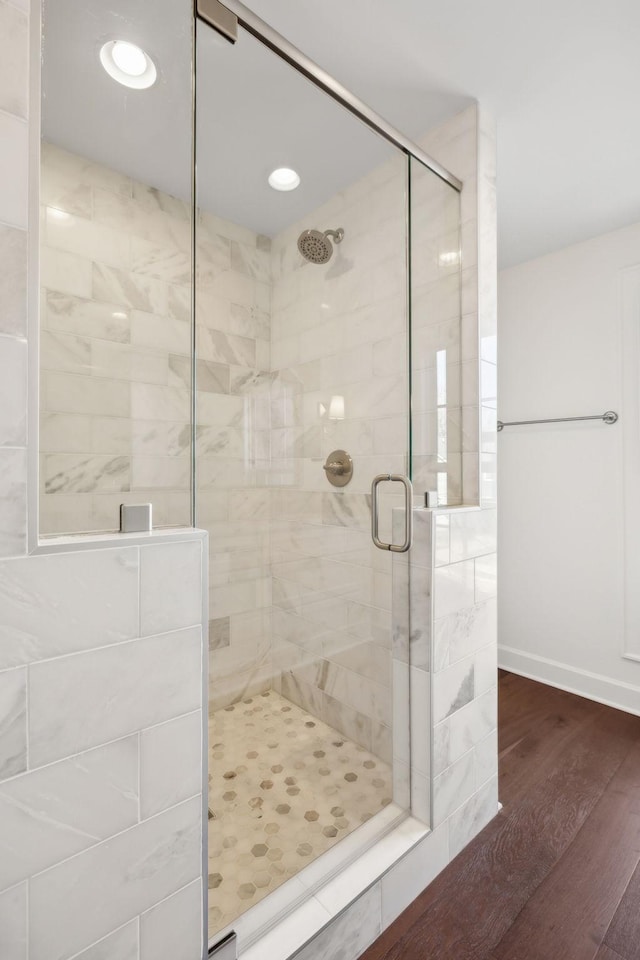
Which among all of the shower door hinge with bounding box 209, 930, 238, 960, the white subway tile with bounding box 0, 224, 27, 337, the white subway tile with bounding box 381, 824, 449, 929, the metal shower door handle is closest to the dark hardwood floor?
the white subway tile with bounding box 381, 824, 449, 929

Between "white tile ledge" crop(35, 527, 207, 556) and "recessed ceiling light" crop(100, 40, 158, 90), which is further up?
"recessed ceiling light" crop(100, 40, 158, 90)

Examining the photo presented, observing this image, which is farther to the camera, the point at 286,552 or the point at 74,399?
the point at 286,552

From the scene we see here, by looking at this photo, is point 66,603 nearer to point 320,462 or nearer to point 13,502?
point 13,502

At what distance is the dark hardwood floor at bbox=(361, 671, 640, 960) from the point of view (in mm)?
1092

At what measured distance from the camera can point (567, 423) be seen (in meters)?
2.38

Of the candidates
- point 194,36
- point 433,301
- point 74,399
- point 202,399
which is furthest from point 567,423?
point 74,399

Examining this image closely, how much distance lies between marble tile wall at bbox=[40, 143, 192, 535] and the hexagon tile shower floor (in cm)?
78

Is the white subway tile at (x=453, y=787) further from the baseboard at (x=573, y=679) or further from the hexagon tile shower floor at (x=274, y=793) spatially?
the baseboard at (x=573, y=679)

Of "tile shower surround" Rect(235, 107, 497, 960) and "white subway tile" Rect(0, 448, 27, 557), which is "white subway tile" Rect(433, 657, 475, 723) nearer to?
"tile shower surround" Rect(235, 107, 497, 960)

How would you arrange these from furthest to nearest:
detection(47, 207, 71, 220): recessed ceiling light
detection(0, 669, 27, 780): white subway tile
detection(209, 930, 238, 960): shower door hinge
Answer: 1. detection(209, 930, 238, 960): shower door hinge
2. detection(47, 207, 71, 220): recessed ceiling light
3. detection(0, 669, 27, 780): white subway tile

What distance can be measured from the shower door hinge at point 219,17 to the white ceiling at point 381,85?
3cm

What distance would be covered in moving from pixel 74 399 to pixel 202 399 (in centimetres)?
51

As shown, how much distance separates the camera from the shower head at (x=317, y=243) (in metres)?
1.37

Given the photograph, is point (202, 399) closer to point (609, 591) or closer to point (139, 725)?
point (139, 725)
